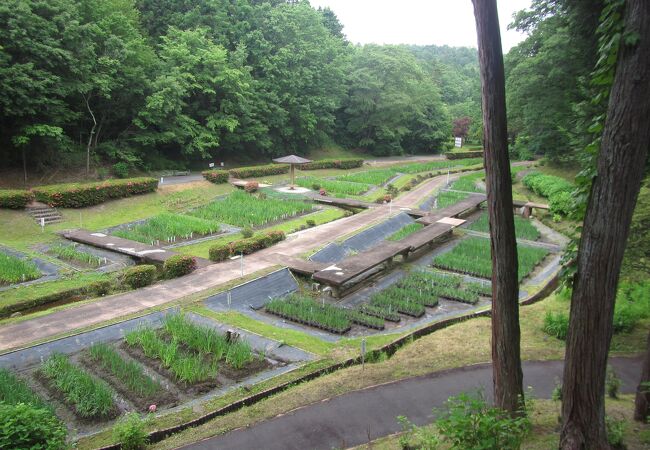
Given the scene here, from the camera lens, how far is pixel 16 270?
14.0 meters

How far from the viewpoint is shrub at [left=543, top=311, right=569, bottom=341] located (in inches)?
417

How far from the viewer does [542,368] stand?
9188 millimetres

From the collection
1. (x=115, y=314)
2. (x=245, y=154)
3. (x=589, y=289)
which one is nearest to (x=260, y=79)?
(x=245, y=154)

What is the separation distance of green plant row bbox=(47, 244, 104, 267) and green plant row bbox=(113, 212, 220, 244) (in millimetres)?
2197

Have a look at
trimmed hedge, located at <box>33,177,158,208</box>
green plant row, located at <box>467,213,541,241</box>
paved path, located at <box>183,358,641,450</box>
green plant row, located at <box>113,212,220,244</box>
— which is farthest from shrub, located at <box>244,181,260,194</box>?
paved path, located at <box>183,358,641,450</box>

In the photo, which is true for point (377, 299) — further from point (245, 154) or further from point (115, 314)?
point (245, 154)

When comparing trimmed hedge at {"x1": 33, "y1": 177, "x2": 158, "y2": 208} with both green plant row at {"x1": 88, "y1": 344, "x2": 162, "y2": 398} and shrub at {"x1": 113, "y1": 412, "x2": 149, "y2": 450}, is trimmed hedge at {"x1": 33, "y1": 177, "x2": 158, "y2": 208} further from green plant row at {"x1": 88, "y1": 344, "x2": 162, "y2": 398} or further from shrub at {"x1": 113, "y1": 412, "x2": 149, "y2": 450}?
shrub at {"x1": 113, "y1": 412, "x2": 149, "y2": 450}

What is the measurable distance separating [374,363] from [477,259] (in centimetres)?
920

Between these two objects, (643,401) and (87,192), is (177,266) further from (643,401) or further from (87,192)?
(643,401)

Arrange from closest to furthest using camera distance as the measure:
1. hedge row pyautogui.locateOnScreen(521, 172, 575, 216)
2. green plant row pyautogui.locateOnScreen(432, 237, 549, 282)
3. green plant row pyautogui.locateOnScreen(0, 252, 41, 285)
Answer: green plant row pyautogui.locateOnScreen(0, 252, 41, 285) → green plant row pyautogui.locateOnScreen(432, 237, 549, 282) → hedge row pyautogui.locateOnScreen(521, 172, 575, 216)

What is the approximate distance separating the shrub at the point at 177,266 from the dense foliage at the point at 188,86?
1206cm

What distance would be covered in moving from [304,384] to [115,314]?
5.47 m

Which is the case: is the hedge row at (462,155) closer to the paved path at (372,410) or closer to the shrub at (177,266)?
the shrub at (177,266)

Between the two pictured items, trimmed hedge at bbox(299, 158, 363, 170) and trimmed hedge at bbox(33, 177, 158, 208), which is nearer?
trimmed hedge at bbox(33, 177, 158, 208)
